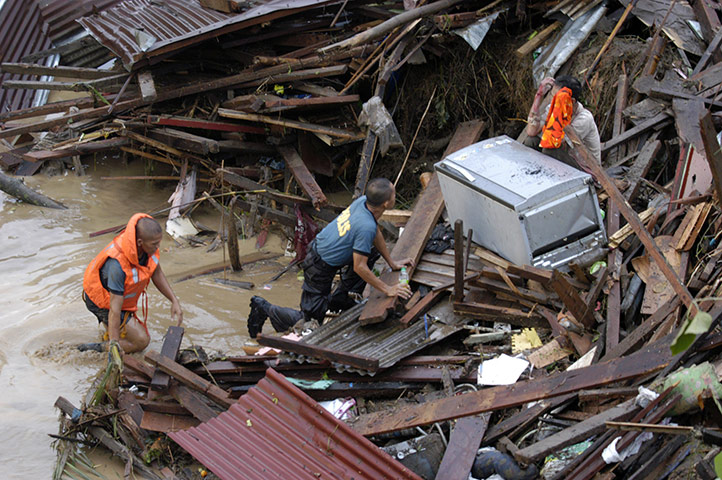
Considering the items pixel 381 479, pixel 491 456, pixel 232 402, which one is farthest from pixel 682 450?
pixel 232 402

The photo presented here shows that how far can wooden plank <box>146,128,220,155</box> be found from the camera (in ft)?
30.6

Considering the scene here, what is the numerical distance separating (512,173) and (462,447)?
2710 millimetres

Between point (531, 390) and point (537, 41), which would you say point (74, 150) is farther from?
point (531, 390)

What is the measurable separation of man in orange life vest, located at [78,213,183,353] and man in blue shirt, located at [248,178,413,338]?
3.73 feet

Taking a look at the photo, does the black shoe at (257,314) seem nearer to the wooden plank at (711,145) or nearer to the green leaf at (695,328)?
the wooden plank at (711,145)

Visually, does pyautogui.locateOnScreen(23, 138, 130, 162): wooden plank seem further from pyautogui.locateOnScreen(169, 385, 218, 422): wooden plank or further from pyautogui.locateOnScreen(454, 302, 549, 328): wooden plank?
pyautogui.locateOnScreen(454, 302, 549, 328): wooden plank

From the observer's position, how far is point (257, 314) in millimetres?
6699

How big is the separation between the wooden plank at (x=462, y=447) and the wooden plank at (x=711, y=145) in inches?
87.2

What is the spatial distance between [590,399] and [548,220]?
6.22ft

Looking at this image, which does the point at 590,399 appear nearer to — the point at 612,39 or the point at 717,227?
the point at 717,227

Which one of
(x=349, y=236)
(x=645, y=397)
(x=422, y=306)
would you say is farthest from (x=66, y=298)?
(x=645, y=397)

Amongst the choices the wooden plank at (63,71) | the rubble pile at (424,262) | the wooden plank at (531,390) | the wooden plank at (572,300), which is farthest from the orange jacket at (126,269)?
the wooden plank at (63,71)

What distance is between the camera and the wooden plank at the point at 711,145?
12.4ft

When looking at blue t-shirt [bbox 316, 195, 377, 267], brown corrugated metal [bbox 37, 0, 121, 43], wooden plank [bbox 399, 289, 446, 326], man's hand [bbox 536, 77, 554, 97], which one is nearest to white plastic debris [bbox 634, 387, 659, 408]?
wooden plank [bbox 399, 289, 446, 326]
